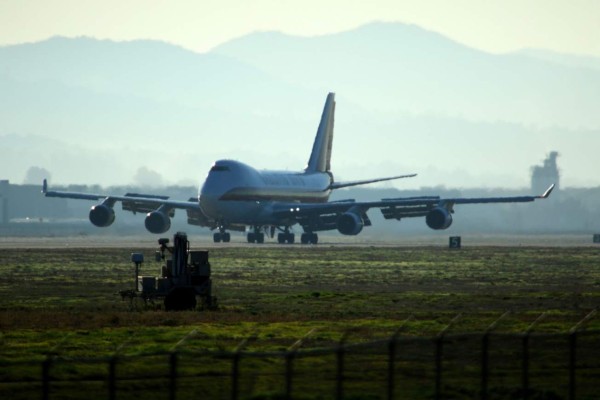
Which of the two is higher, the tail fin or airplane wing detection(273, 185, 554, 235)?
the tail fin

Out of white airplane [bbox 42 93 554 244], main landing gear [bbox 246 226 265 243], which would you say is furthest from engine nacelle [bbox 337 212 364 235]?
main landing gear [bbox 246 226 265 243]

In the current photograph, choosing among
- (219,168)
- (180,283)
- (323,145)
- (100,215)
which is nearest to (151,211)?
(100,215)

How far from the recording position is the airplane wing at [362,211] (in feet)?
341

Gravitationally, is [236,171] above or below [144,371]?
above

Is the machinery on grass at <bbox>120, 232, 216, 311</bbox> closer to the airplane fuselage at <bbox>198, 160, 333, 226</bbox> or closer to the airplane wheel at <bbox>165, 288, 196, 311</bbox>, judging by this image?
the airplane wheel at <bbox>165, 288, 196, 311</bbox>

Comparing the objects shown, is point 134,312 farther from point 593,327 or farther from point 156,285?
point 593,327

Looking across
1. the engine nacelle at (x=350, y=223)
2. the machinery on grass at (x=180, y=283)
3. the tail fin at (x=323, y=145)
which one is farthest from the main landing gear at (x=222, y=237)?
the machinery on grass at (x=180, y=283)

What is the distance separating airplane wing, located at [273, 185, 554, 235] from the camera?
104m

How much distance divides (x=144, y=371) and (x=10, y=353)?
18.1 ft

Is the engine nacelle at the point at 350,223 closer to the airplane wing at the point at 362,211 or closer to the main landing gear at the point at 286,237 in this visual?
the airplane wing at the point at 362,211

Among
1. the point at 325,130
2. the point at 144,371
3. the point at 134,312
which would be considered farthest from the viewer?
the point at 325,130

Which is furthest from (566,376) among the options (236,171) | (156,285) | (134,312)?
(236,171)

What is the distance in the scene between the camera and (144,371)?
98.9ft

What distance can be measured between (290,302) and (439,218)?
53683 mm
